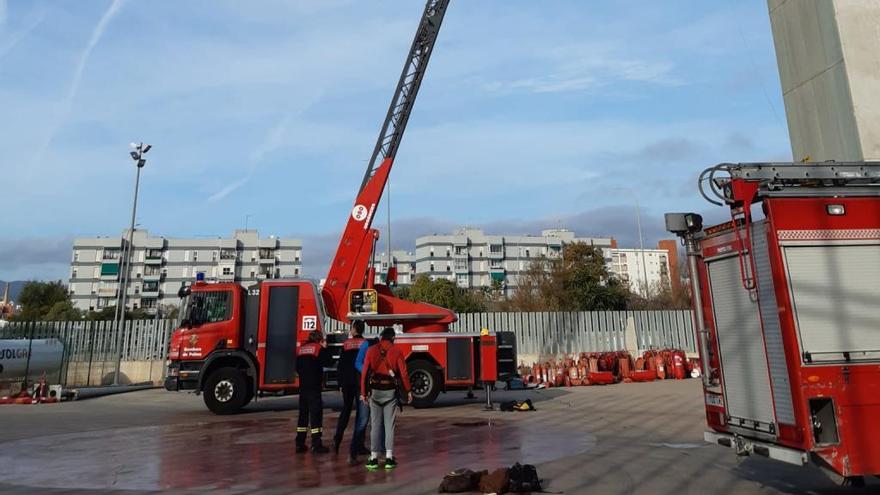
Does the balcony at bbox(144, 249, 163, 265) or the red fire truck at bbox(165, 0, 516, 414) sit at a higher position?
the balcony at bbox(144, 249, 163, 265)

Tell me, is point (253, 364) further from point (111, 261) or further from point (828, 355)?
point (111, 261)

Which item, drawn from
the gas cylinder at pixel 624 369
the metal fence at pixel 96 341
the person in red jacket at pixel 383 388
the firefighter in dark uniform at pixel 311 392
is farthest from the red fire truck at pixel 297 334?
the metal fence at pixel 96 341

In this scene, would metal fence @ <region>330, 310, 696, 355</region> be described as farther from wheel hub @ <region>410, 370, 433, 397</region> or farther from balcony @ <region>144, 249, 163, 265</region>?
balcony @ <region>144, 249, 163, 265</region>

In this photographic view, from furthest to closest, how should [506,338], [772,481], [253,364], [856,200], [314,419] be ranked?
[506,338]
[253,364]
[314,419]
[772,481]
[856,200]

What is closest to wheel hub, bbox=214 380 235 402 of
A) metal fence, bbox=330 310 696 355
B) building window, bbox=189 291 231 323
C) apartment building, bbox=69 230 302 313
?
building window, bbox=189 291 231 323

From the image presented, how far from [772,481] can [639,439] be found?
10.2 feet

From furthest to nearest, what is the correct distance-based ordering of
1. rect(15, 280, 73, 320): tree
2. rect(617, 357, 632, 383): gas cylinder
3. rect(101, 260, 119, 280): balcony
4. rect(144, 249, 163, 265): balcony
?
rect(144, 249, 163, 265): balcony
rect(101, 260, 119, 280): balcony
rect(15, 280, 73, 320): tree
rect(617, 357, 632, 383): gas cylinder

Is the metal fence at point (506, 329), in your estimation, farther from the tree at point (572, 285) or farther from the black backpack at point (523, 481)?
the black backpack at point (523, 481)

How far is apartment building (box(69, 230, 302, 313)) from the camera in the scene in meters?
99.2

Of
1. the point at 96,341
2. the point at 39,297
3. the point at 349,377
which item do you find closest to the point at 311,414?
the point at 349,377

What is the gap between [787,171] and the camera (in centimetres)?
564

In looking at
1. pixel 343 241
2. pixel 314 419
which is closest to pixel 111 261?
pixel 343 241

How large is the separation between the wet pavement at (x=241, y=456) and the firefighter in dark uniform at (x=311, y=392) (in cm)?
28

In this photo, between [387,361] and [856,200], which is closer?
[856,200]
